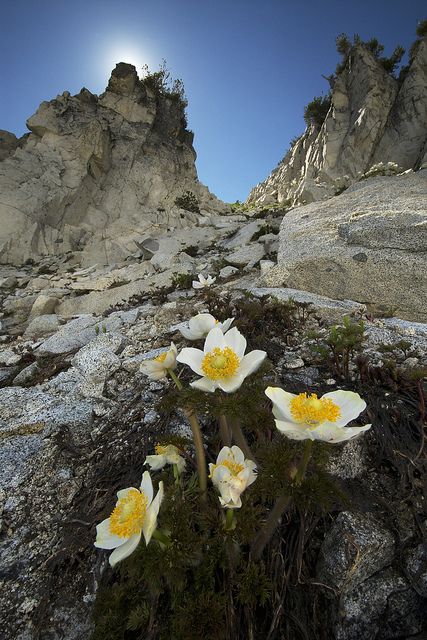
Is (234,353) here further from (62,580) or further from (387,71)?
(387,71)

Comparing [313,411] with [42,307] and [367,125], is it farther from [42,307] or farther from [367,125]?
[367,125]

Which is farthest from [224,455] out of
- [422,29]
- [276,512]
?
[422,29]

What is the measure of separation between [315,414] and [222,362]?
17.3 inches

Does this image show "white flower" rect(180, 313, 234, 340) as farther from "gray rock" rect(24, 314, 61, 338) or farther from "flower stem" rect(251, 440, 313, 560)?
"gray rock" rect(24, 314, 61, 338)

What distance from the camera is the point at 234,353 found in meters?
1.54

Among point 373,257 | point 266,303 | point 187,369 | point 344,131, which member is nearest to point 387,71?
point 344,131

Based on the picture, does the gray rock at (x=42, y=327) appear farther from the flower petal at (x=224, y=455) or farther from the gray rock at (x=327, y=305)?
the flower petal at (x=224, y=455)

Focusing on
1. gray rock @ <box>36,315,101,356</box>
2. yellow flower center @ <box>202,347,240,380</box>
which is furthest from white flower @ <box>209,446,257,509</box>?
gray rock @ <box>36,315,101,356</box>

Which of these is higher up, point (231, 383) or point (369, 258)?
point (369, 258)

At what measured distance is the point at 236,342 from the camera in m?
1.62

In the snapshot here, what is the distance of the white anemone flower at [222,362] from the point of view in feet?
4.49

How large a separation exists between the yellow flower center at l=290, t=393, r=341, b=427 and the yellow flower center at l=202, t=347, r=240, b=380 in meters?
0.31

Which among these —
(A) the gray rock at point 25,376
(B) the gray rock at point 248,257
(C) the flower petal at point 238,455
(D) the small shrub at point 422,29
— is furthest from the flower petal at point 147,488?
(D) the small shrub at point 422,29

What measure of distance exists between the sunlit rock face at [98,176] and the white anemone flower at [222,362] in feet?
46.2
